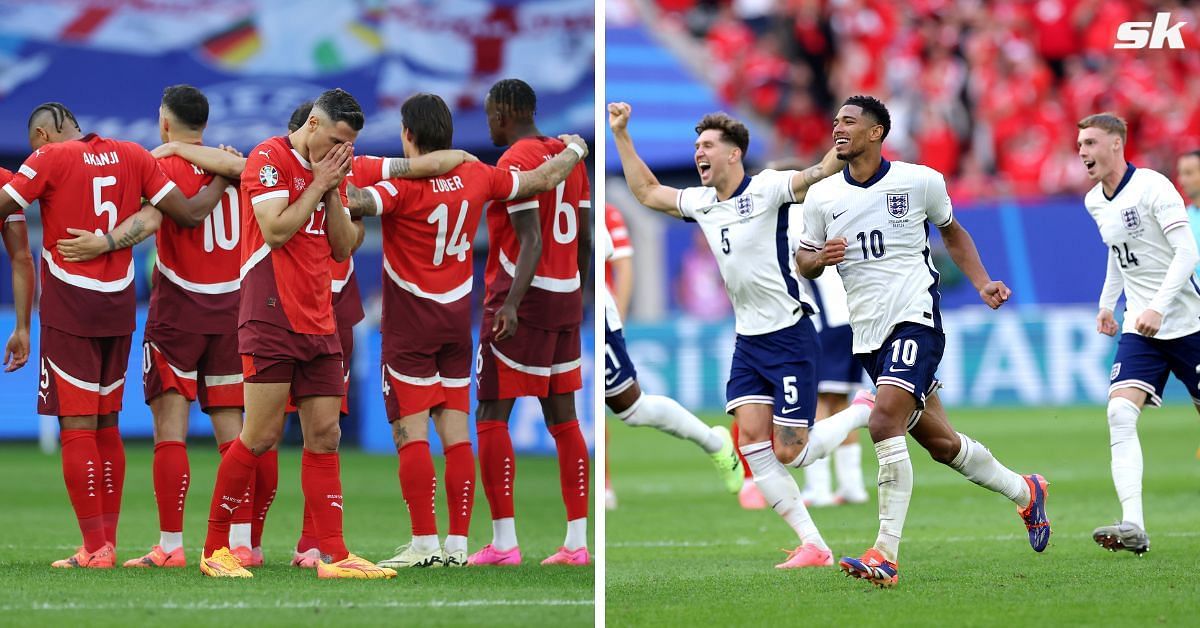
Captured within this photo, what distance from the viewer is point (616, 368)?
841 cm

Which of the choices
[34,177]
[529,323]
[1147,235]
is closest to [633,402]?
[529,323]

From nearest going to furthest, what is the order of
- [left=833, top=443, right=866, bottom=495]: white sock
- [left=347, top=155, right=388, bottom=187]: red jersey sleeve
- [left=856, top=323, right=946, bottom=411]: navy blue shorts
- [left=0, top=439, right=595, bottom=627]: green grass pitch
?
[left=0, top=439, right=595, bottom=627]: green grass pitch, [left=856, top=323, right=946, bottom=411]: navy blue shorts, [left=347, top=155, right=388, bottom=187]: red jersey sleeve, [left=833, top=443, right=866, bottom=495]: white sock

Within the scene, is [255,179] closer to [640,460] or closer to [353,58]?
[640,460]

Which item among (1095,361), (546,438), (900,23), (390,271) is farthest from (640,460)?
(900,23)

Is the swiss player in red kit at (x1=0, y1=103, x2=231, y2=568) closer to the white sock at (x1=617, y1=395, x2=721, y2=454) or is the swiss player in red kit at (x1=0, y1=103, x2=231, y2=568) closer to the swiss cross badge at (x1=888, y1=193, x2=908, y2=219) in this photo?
the white sock at (x1=617, y1=395, x2=721, y2=454)

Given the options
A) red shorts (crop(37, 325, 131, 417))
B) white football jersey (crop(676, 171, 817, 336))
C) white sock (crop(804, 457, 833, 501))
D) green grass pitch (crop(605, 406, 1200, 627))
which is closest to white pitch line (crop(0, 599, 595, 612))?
green grass pitch (crop(605, 406, 1200, 627))

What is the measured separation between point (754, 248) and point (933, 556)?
183 cm

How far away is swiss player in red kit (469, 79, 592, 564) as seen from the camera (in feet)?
25.1

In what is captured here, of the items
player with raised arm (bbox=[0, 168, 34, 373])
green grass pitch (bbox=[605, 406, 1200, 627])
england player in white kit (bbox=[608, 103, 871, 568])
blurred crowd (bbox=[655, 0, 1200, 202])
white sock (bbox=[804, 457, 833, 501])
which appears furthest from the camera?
blurred crowd (bbox=[655, 0, 1200, 202])

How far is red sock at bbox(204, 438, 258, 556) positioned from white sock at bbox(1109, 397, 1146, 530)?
4.34 metres

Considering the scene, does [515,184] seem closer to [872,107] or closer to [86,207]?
[872,107]

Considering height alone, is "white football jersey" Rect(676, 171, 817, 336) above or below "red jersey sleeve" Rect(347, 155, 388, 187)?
below

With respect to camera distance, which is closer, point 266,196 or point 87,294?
point 266,196

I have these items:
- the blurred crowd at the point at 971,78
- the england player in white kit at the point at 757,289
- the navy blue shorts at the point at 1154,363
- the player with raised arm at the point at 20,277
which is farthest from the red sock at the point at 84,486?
the blurred crowd at the point at 971,78
